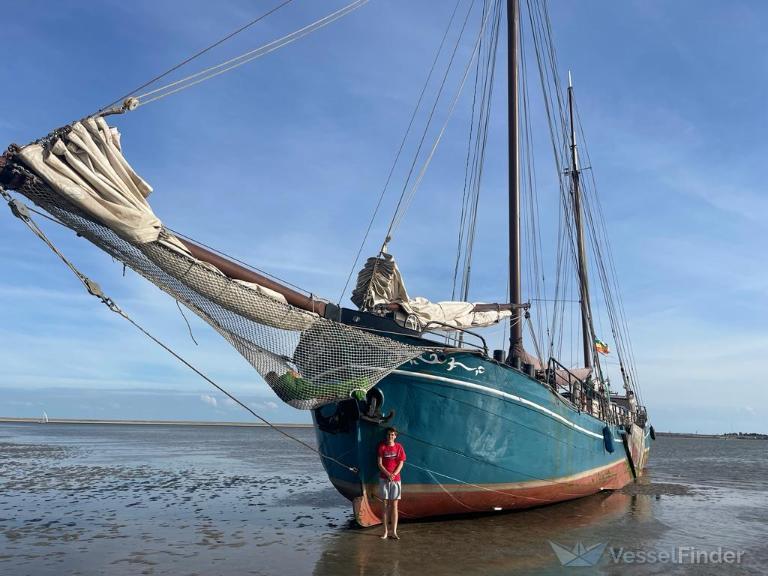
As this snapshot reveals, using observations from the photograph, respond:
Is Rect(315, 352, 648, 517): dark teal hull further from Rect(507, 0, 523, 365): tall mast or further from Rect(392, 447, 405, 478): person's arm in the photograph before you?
Rect(507, 0, 523, 365): tall mast

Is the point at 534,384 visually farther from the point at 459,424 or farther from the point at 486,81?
the point at 486,81

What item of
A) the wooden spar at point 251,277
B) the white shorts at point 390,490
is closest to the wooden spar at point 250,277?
the wooden spar at point 251,277

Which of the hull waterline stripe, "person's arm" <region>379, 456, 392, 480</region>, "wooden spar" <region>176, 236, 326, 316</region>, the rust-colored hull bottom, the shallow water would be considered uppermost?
"wooden spar" <region>176, 236, 326, 316</region>

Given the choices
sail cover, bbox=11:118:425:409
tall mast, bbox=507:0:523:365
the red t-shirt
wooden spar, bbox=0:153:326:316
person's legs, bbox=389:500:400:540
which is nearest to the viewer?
sail cover, bbox=11:118:425:409

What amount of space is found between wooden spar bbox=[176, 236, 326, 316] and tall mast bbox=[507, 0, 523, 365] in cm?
563

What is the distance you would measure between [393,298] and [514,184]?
20.5ft

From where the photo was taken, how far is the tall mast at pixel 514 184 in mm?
15305

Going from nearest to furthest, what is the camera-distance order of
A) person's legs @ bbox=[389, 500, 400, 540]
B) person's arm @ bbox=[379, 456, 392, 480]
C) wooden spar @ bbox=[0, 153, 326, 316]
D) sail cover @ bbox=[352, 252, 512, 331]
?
wooden spar @ bbox=[0, 153, 326, 316]
person's legs @ bbox=[389, 500, 400, 540]
person's arm @ bbox=[379, 456, 392, 480]
sail cover @ bbox=[352, 252, 512, 331]

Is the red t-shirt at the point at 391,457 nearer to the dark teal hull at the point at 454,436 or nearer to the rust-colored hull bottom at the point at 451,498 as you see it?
the dark teal hull at the point at 454,436

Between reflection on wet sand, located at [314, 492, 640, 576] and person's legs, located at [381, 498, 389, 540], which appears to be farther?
person's legs, located at [381, 498, 389, 540]

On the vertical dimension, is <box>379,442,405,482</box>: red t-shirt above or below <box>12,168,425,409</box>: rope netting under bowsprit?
below

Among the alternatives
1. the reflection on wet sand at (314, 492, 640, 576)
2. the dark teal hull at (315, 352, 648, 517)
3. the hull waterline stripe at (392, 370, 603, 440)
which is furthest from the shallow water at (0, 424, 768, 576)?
the hull waterline stripe at (392, 370, 603, 440)

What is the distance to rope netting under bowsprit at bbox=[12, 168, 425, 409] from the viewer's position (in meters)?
8.05

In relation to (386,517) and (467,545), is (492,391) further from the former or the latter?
(386,517)
